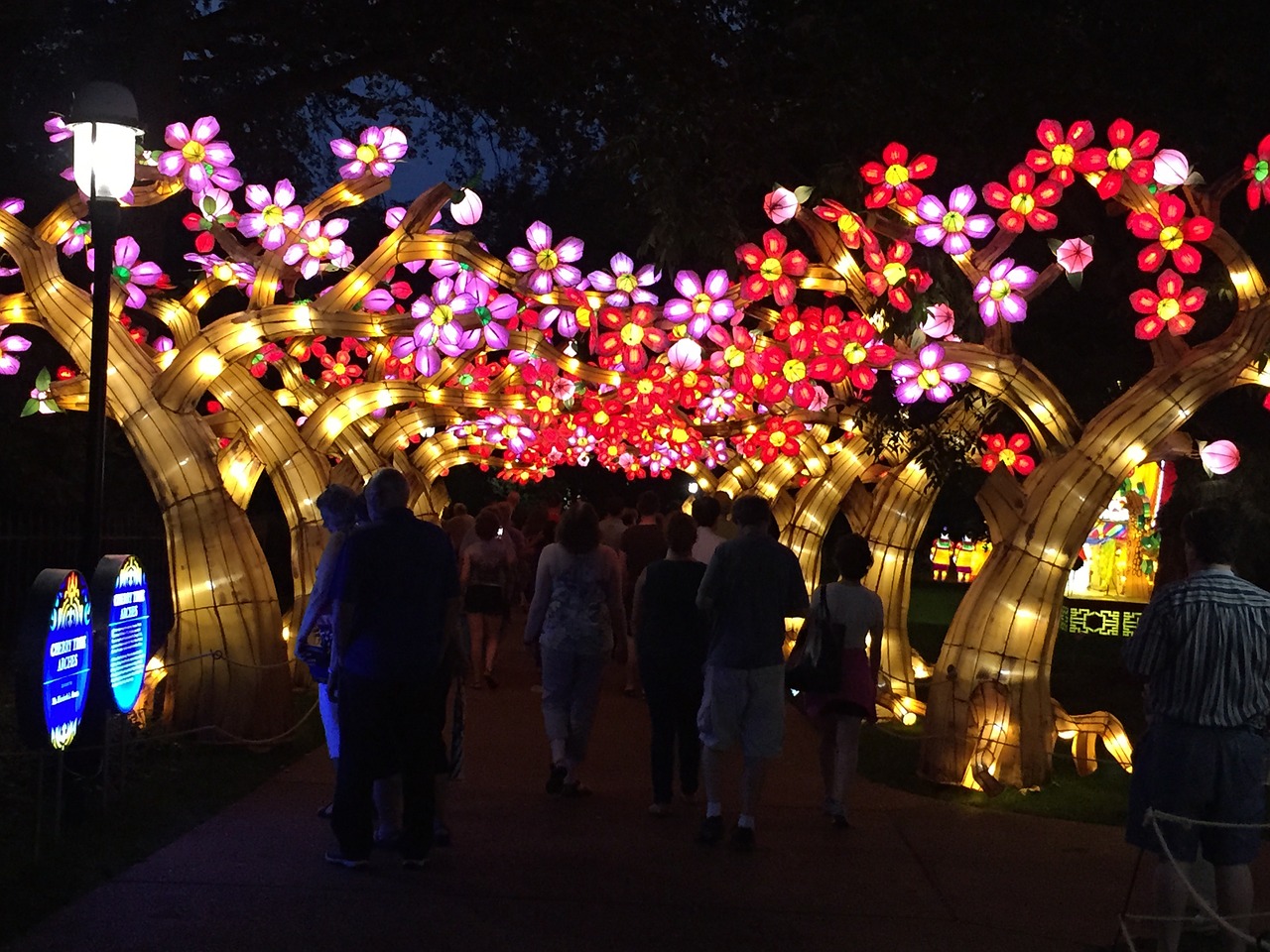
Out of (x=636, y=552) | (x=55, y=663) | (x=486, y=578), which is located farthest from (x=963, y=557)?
(x=55, y=663)

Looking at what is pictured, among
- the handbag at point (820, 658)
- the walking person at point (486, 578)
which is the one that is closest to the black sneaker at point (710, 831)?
the handbag at point (820, 658)

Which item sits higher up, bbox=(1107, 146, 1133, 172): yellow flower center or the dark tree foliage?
the dark tree foliage

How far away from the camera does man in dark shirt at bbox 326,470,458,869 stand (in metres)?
6.17

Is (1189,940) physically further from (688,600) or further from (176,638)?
(176,638)

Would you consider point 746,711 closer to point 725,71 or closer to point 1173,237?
point 1173,237

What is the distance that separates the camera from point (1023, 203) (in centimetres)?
914

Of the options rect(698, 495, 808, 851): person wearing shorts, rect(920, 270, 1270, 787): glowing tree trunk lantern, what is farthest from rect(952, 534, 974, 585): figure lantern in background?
rect(698, 495, 808, 851): person wearing shorts

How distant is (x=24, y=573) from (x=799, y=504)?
906 cm

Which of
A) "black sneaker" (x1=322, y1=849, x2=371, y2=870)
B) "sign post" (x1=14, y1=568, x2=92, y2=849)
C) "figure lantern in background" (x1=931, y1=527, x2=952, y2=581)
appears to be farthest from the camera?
"figure lantern in background" (x1=931, y1=527, x2=952, y2=581)

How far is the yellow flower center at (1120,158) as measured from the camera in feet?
28.5

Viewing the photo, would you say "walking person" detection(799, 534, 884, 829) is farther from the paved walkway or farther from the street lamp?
the street lamp

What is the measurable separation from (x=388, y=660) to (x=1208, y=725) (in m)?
3.20

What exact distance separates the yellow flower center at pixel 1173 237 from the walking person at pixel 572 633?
3848 mm

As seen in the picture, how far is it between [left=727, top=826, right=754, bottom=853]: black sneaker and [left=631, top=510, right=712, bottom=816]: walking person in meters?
0.84
